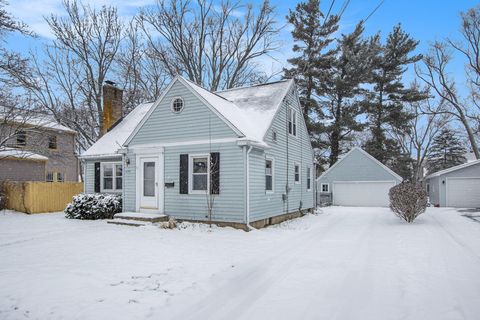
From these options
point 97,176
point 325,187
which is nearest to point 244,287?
point 97,176

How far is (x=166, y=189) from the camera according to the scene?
39.7 feet

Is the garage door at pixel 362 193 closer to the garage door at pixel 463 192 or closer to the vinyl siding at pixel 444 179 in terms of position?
the vinyl siding at pixel 444 179

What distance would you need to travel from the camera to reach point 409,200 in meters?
13.6

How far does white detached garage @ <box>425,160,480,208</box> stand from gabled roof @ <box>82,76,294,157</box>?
1534cm

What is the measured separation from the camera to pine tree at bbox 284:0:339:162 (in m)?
30.3

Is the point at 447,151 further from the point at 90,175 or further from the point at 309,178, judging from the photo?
the point at 90,175

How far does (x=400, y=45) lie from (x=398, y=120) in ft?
24.2

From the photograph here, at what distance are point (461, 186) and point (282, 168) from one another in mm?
16210

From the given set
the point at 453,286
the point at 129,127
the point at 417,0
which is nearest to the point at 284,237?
the point at 453,286

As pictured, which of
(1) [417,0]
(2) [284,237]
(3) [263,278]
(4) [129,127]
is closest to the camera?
(3) [263,278]

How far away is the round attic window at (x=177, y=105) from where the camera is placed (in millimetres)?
12045

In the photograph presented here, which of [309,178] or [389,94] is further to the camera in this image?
[389,94]

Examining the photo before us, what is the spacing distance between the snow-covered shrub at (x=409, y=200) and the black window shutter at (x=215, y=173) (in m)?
7.83

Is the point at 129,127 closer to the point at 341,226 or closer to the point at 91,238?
the point at 91,238
